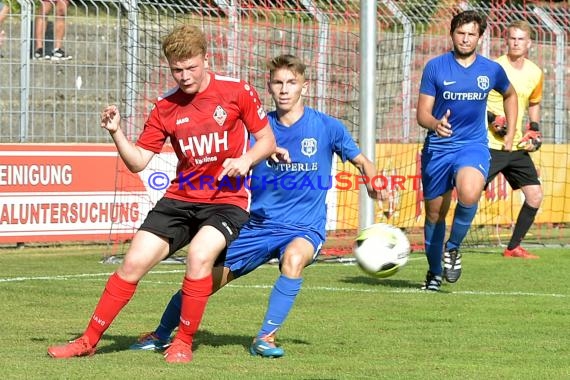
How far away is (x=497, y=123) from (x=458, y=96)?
9.30 ft

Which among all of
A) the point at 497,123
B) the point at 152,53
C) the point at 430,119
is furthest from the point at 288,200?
the point at 152,53

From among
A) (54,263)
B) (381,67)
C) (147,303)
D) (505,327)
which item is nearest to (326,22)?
(381,67)

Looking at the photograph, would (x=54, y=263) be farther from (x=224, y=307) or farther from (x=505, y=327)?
(x=505, y=327)

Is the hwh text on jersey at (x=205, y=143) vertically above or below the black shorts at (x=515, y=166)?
above

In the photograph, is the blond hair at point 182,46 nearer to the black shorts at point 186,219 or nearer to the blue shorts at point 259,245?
the black shorts at point 186,219

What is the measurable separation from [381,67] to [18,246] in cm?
639

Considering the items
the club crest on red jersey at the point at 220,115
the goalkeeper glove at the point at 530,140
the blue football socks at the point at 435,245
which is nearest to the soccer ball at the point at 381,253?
the club crest on red jersey at the point at 220,115

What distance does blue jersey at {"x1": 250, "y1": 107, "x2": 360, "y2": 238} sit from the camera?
786cm

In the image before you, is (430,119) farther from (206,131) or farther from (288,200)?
(206,131)

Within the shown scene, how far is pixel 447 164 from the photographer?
34.8 ft

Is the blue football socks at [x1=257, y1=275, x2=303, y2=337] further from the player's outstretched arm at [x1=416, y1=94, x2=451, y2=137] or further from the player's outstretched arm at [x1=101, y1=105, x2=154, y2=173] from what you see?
the player's outstretched arm at [x1=416, y1=94, x2=451, y2=137]

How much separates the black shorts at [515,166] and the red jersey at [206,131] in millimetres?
6366

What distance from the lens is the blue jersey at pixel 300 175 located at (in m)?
7.86

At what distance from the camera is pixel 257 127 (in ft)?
24.4
